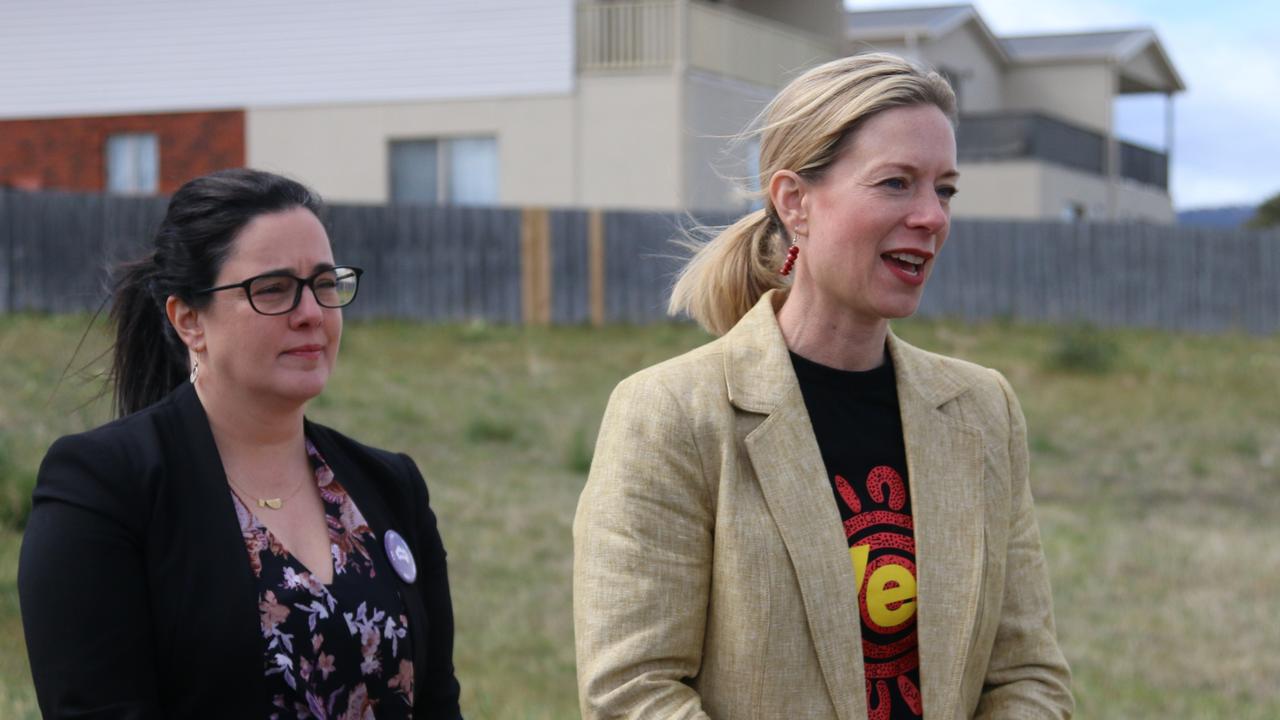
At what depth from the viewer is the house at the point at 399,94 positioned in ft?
73.5

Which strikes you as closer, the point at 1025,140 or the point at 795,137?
the point at 795,137

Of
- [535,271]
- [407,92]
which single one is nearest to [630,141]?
[535,271]

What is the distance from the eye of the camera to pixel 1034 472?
44.2 feet

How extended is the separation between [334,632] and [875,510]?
1.10 meters

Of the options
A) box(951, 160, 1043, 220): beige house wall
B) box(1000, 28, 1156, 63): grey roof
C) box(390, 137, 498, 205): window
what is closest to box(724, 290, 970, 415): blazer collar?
box(390, 137, 498, 205): window

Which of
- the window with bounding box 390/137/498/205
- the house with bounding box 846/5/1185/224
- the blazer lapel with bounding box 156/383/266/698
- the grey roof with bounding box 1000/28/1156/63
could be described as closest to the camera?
the blazer lapel with bounding box 156/383/266/698

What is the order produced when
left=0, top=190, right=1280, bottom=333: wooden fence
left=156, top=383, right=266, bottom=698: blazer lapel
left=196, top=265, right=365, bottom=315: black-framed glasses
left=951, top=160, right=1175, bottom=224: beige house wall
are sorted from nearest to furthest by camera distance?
left=156, top=383, right=266, bottom=698: blazer lapel, left=196, top=265, right=365, bottom=315: black-framed glasses, left=0, top=190, right=1280, bottom=333: wooden fence, left=951, top=160, right=1175, bottom=224: beige house wall

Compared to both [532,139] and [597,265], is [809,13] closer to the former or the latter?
[532,139]

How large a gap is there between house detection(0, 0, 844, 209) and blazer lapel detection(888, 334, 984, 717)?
18.7 m

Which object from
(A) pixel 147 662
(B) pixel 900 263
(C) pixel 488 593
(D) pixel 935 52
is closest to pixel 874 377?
(B) pixel 900 263

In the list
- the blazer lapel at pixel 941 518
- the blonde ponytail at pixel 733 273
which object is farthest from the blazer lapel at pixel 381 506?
the blazer lapel at pixel 941 518

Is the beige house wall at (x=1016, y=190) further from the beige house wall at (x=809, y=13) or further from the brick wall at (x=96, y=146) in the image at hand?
the brick wall at (x=96, y=146)

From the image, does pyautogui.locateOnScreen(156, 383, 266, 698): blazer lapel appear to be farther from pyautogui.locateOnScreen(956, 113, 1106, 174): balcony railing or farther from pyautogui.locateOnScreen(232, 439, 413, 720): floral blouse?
pyautogui.locateOnScreen(956, 113, 1106, 174): balcony railing

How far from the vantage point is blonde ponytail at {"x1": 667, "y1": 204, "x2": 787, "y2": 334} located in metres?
3.42
